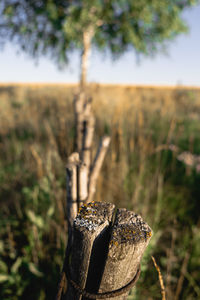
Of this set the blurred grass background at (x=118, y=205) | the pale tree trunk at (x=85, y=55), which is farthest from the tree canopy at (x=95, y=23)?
the blurred grass background at (x=118, y=205)

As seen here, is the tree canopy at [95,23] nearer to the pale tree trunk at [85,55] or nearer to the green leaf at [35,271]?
the pale tree trunk at [85,55]

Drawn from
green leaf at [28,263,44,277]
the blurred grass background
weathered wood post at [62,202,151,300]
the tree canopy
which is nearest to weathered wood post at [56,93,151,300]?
weathered wood post at [62,202,151,300]

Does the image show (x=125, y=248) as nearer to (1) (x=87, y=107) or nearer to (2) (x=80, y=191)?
(2) (x=80, y=191)

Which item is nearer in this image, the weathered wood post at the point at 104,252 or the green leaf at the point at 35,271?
the weathered wood post at the point at 104,252

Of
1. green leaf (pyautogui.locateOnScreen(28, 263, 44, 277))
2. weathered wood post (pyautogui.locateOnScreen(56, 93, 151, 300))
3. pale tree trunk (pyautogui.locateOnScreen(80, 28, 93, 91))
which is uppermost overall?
pale tree trunk (pyautogui.locateOnScreen(80, 28, 93, 91))

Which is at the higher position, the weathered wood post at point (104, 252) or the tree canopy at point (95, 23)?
the tree canopy at point (95, 23)

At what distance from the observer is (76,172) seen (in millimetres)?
853

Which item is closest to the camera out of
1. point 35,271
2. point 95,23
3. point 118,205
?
point 35,271

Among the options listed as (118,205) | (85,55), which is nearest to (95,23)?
(85,55)

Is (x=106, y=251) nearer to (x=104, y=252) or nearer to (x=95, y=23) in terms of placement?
(x=104, y=252)

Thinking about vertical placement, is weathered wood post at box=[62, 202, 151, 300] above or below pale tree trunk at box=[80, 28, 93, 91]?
below

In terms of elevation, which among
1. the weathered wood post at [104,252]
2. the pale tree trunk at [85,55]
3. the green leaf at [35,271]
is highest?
the pale tree trunk at [85,55]

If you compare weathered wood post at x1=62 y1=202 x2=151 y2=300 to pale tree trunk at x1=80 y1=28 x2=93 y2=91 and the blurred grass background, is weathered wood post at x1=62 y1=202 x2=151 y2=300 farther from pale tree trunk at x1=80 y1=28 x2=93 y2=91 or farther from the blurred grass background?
pale tree trunk at x1=80 y1=28 x2=93 y2=91

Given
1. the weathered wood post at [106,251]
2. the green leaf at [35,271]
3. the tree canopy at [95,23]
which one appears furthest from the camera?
the tree canopy at [95,23]
